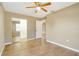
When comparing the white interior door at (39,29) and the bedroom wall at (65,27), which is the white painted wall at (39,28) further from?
the bedroom wall at (65,27)

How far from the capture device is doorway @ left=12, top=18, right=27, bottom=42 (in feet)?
7.79

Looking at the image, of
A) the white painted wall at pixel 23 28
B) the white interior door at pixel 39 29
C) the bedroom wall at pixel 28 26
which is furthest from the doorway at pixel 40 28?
the white painted wall at pixel 23 28

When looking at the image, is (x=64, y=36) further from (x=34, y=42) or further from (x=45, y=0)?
(x=45, y=0)

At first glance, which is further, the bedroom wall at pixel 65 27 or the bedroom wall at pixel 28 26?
the bedroom wall at pixel 65 27

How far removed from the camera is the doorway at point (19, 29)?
7.79 feet

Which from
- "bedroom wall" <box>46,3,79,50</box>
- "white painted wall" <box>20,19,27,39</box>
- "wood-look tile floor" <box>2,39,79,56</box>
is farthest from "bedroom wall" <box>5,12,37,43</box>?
"bedroom wall" <box>46,3,79,50</box>

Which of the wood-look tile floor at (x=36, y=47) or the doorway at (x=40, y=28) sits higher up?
the doorway at (x=40, y=28)

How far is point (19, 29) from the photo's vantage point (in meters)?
2.46

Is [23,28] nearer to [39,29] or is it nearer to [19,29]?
[19,29]

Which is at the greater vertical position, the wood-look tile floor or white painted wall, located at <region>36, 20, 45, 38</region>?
white painted wall, located at <region>36, 20, 45, 38</region>

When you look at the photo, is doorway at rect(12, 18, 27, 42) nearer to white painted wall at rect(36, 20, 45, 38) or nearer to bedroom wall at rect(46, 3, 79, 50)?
white painted wall at rect(36, 20, 45, 38)

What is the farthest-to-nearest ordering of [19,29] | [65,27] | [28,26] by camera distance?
[65,27]
[28,26]
[19,29]

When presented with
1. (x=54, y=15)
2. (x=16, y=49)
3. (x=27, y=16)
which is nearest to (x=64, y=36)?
(x=54, y=15)

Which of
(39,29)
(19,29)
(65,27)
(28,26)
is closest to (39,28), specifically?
(39,29)
